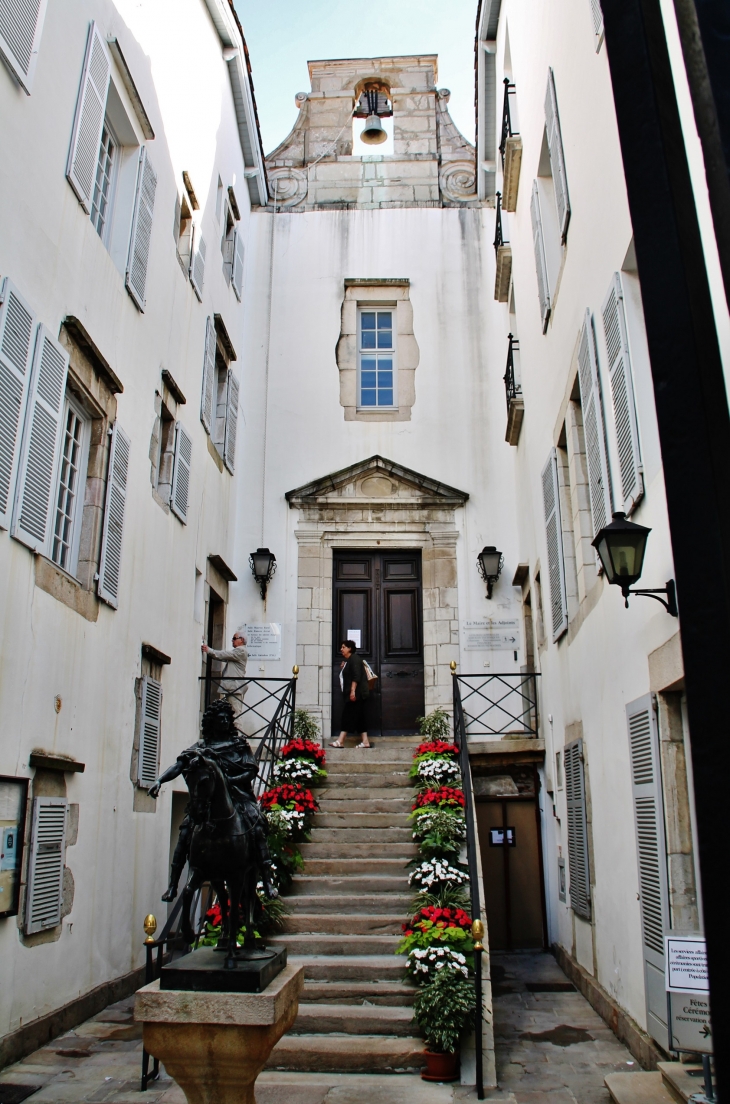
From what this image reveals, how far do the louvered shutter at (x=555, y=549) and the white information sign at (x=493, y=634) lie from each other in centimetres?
263

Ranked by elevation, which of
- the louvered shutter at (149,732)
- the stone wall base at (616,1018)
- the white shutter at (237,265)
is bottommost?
the stone wall base at (616,1018)

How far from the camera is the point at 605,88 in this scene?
630 cm

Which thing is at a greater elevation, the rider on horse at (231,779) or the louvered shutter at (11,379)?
the louvered shutter at (11,379)

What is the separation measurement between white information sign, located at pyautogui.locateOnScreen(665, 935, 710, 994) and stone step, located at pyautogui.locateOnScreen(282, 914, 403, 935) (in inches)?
126

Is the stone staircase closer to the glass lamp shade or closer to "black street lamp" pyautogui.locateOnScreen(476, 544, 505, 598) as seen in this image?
"black street lamp" pyautogui.locateOnScreen(476, 544, 505, 598)

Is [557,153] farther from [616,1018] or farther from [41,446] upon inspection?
[616,1018]

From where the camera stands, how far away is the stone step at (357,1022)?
6133 millimetres

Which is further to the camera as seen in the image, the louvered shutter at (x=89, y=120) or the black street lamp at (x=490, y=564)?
the black street lamp at (x=490, y=564)

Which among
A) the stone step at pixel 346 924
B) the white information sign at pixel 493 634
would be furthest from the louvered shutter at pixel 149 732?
the white information sign at pixel 493 634

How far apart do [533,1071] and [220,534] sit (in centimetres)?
791

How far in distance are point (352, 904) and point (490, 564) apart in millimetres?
5894

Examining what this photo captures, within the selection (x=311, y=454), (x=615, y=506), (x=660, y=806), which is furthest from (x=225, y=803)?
(x=311, y=454)

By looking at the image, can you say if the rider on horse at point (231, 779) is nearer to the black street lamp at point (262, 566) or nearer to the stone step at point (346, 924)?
the stone step at point (346, 924)

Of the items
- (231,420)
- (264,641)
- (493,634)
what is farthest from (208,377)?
(493,634)
